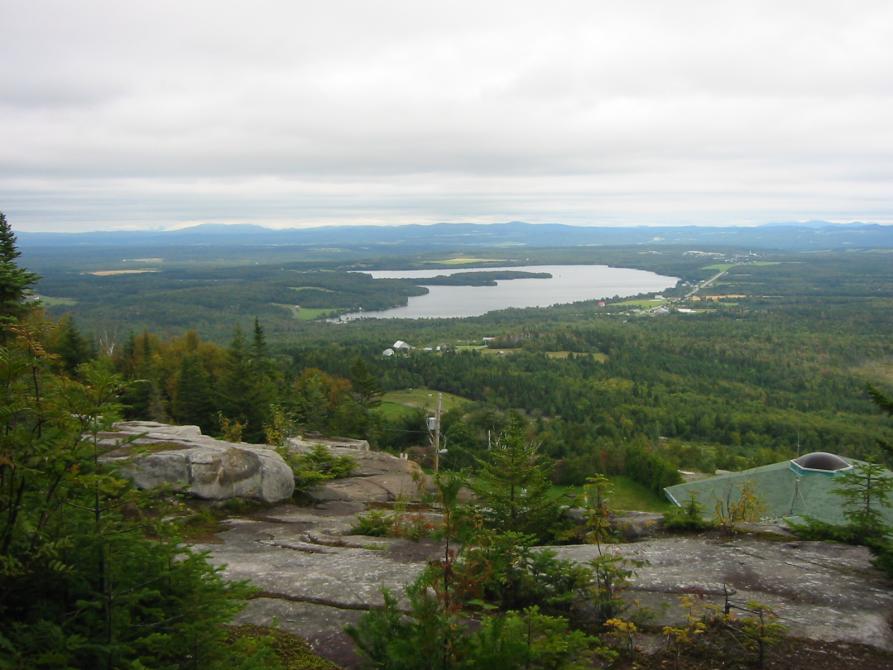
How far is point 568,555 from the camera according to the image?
29.5ft

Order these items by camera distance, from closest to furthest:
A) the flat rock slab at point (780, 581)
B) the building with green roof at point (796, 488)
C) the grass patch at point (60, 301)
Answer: the flat rock slab at point (780, 581) < the building with green roof at point (796, 488) < the grass patch at point (60, 301)

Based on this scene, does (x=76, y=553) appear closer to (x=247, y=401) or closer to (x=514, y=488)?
(x=514, y=488)

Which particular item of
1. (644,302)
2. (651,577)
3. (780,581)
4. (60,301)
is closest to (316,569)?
(651,577)

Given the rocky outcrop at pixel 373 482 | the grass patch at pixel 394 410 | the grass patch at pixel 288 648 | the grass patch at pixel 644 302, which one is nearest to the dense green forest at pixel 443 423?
the grass patch at pixel 288 648

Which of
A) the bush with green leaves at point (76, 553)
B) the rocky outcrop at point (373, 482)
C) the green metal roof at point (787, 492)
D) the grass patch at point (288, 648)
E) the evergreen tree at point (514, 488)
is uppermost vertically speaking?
the bush with green leaves at point (76, 553)

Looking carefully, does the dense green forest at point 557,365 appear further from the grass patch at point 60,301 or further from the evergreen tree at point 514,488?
the evergreen tree at point 514,488

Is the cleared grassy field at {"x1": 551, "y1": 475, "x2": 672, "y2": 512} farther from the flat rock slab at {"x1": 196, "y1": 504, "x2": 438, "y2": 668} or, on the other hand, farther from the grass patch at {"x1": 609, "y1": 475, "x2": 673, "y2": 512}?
the flat rock slab at {"x1": 196, "y1": 504, "x2": 438, "y2": 668}

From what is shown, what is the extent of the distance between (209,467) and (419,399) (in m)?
43.3

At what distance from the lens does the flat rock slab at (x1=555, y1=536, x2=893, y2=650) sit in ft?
22.6

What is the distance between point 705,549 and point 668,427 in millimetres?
48554

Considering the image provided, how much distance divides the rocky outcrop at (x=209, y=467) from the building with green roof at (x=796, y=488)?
1145 centimetres

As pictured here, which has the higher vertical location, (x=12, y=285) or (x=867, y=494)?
(x=12, y=285)

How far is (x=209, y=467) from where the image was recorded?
1206cm

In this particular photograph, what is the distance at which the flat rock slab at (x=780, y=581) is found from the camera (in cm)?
689
